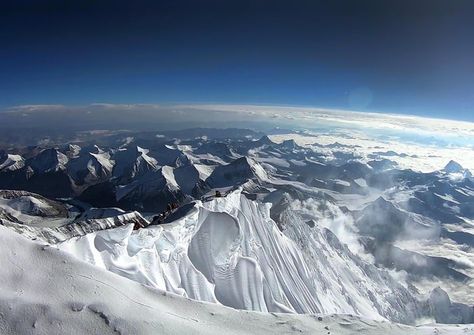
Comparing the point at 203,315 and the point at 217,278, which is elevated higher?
the point at 203,315

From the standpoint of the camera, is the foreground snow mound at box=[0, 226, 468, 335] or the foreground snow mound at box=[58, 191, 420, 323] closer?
the foreground snow mound at box=[0, 226, 468, 335]

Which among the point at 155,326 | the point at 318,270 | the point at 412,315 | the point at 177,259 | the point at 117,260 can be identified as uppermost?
the point at 155,326

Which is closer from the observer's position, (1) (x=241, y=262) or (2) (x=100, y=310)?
(2) (x=100, y=310)

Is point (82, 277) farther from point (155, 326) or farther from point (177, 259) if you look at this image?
point (177, 259)

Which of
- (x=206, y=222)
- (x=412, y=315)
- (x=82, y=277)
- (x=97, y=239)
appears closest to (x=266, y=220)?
(x=206, y=222)

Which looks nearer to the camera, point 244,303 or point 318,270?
point 244,303

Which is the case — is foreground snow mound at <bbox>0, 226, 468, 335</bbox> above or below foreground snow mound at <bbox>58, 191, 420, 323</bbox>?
above
